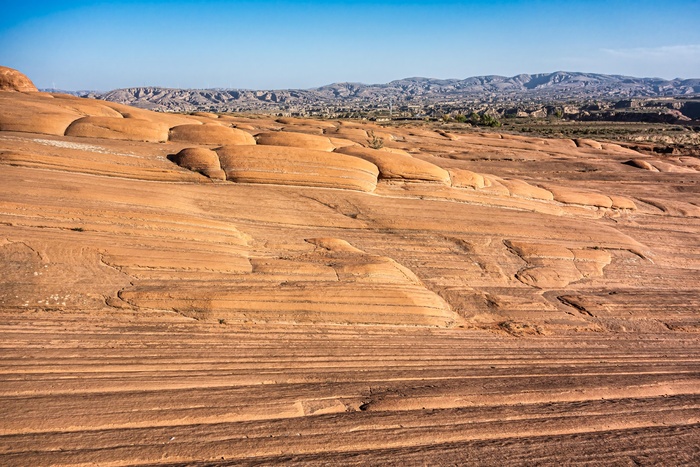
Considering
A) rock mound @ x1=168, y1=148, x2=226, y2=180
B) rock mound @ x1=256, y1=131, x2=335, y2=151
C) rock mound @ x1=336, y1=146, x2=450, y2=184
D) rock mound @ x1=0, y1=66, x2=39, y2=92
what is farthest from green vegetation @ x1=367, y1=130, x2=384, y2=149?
rock mound @ x1=0, y1=66, x2=39, y2=92

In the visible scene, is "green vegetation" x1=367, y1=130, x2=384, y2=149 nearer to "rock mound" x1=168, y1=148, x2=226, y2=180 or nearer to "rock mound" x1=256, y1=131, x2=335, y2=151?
"rock mound" x1=256, y1=131, x2=335, y2=151

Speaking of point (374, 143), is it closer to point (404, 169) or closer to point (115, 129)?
point (404, 169)

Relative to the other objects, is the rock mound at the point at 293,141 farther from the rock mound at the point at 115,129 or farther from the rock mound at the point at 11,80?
the rock mound at the point at 11,80

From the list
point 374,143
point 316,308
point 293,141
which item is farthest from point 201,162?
point 374,143

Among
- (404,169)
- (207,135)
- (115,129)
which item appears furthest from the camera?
(207,135)

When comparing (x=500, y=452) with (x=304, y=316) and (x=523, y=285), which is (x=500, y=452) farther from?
(x=523, y=285)

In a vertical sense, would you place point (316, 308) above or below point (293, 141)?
below

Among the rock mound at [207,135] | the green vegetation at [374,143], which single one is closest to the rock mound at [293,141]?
the rock mound at [207,135]
